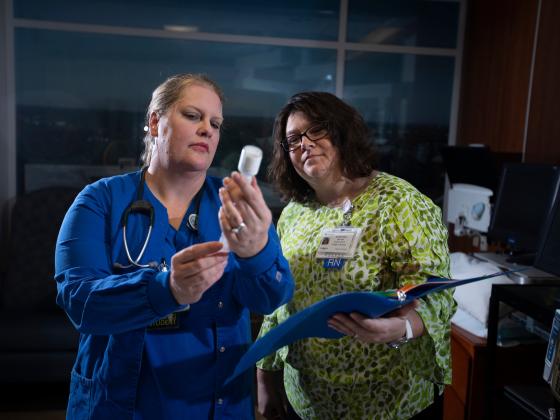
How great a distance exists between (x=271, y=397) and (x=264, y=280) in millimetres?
741

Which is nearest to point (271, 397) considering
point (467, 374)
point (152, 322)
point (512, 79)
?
point (152, 322)

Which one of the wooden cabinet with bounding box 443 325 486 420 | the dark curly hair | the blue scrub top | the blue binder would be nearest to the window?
the wooden cabinet with bounding box 443 325 486 420

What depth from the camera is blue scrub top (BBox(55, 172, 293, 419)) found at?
107 cm

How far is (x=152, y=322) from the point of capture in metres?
1.04

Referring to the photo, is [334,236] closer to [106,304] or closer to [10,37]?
[106,304]

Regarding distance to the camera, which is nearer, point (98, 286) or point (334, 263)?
point (98, 286)

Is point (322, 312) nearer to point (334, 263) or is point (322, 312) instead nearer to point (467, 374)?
point (334, 263)

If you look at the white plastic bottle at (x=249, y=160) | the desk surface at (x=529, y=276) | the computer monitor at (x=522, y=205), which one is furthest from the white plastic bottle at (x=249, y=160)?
the computer monitor at (x=522, y=205)

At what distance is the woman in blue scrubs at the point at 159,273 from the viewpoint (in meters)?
1.06

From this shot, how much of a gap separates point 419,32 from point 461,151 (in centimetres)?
184

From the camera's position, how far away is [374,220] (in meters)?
1.43

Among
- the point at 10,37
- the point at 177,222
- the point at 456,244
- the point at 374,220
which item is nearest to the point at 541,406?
the point at 374,220

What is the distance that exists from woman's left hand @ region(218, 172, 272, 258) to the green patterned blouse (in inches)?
20.4

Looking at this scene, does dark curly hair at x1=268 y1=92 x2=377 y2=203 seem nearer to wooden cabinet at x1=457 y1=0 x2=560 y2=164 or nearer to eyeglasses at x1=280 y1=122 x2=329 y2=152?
eyeglasses at x1=280 y1=122 x2=329 y2=152
